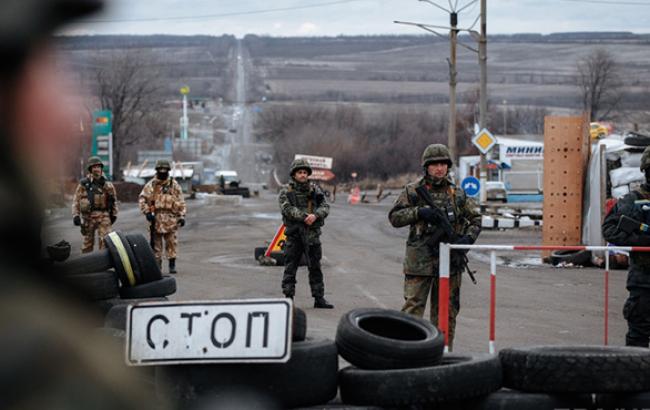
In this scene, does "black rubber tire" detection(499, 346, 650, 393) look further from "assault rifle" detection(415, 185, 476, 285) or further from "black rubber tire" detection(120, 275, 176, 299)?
"black rubber tire" detection(120, 275, 176, 299)

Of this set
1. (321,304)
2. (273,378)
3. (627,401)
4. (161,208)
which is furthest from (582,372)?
(161,208)

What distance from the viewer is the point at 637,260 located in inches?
367

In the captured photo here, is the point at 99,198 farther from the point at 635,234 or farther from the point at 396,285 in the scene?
the point at 635,234

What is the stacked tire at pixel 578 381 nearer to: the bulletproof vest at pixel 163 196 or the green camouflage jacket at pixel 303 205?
the green camouflage jacket at pixel 303 205

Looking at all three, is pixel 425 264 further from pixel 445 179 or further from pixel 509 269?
pixel 509 269

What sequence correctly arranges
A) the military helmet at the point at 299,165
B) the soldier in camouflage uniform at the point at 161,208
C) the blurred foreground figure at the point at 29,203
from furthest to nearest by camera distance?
the soldier in camouflage uniform at the point at 161,208
the military helmet at the point at 299,165
the blurred foreground figure at the point at 29,203

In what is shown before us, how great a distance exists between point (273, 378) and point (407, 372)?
795 mm

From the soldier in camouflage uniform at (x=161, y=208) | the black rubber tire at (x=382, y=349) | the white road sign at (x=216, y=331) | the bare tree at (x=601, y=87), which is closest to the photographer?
the white road sign at (x=216, y=331)

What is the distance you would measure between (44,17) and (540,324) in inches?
481

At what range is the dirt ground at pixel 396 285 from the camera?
12328 mm

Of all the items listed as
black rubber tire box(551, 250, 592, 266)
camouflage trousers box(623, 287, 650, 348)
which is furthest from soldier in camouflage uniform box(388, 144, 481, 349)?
black rubber tire box(551, 250, 592, 266)

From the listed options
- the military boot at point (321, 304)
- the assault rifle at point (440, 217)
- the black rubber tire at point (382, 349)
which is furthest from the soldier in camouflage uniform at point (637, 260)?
the military boot at point (321, 304)

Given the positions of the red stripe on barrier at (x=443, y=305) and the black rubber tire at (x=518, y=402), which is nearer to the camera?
the black rubber tire at (x=518, y=402)

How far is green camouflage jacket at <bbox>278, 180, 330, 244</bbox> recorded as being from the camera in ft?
45.9
